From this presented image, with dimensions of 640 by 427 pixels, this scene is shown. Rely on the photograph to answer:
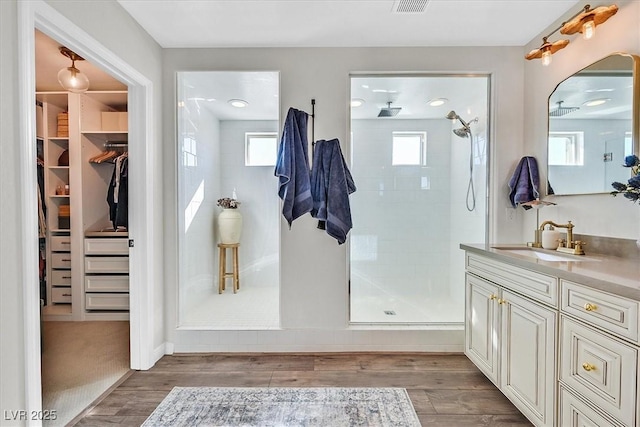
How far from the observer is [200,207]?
3.16 meters

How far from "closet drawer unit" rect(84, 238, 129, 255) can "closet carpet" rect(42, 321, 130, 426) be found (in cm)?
70

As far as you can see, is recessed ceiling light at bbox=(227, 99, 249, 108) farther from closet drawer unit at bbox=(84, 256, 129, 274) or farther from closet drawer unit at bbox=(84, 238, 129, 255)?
closet drawer unit at bbox=(84, 256, 129, 274)

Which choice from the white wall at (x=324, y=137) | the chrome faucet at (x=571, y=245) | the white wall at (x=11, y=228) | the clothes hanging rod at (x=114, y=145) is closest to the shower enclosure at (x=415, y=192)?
the white wall at (x=324, y=137)

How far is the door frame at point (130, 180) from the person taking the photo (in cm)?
139

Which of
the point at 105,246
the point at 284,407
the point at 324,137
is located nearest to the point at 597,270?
the point at 284,407

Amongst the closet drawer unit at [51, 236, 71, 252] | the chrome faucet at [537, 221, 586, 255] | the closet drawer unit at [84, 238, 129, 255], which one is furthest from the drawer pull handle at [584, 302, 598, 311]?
the closet drawer unit at [51, 236, 71, 252]

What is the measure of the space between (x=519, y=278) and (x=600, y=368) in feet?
1.77

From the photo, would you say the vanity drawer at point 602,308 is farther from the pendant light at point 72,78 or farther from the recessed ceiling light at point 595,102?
the pendant light at point 72,78

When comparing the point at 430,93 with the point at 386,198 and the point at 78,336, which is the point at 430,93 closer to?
the point at 386,198

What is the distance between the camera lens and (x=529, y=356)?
65.6 inches

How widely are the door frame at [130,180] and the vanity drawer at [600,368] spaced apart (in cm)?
227

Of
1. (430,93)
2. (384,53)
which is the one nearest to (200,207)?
(384,53)

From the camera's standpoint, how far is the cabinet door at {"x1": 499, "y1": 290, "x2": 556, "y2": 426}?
1.53 metres

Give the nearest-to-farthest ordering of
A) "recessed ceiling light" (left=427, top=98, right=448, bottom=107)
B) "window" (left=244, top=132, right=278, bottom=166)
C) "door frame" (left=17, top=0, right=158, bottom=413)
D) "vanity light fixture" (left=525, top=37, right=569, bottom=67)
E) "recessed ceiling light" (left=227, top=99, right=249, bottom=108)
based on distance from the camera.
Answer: "door frame" (left=17, top=0, right=158, bottom=413) → "vanity light fixture" (left=525, top=37, right=569, bottom=67) → "recessed ceiling light" (left=427, top=98, right=448, bottom=107) → "recessed ceiling light" (left=227, top=99, right=249, bottom=108) → "window" (left=244, top=132, right=278, bottom=166)
